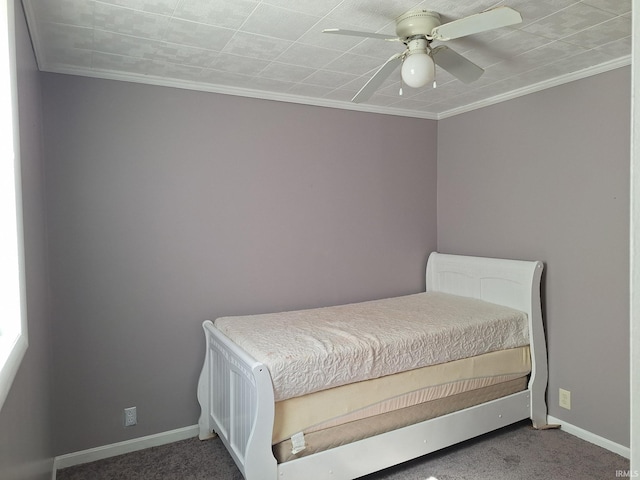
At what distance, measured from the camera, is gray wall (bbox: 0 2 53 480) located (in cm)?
132

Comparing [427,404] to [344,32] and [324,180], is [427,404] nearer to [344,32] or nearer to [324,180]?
[324,180]

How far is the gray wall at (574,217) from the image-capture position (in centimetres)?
263

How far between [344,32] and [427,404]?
6.58 ft

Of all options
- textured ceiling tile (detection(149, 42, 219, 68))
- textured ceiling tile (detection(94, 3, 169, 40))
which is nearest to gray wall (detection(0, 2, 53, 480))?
textured ceiling tile (detection(94, 3, 169, 40))

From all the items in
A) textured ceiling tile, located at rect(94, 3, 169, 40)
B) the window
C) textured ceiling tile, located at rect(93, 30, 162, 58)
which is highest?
textured ceiling tile, located at rect(94, 3, 169, 40)

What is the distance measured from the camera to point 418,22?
1919mm

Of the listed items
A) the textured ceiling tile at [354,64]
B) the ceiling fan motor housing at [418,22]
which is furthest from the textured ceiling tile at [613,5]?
the textured ceiling tile at [354,64]

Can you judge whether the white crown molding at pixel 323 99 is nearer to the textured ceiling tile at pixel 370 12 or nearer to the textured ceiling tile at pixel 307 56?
the textured ceiling tile at pixel 307 56

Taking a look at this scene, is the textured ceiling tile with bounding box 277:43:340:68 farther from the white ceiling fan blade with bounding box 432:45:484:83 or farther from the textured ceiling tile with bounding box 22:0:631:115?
the white ceiling fan blade with bounding box 432:45:484:83

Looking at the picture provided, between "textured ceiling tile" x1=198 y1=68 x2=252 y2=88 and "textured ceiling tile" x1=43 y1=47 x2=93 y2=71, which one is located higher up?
"textured ceiling tile" x1=198 y1=68 x2=252 y2=88

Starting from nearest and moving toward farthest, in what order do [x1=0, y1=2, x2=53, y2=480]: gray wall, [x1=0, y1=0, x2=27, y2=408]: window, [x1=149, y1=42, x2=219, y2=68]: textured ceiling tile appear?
[x1=0, y1=2, x2=53, y2=480]: gray wall < [x1=0, y1=0, x2=27, y2=408]: window < [x1=149, y1=42, x2=219, y2=68]: textured ceiling tile

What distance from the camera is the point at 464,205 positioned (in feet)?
12.0

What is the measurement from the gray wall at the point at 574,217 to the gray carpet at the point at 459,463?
0.88ft

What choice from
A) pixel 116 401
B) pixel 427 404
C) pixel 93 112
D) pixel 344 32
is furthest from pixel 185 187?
pixel 427 404
